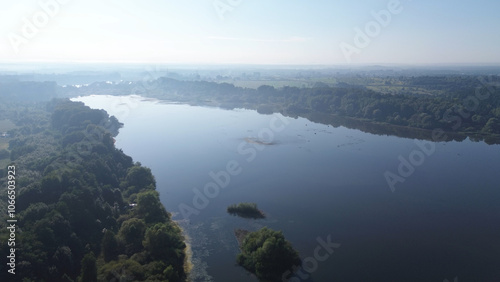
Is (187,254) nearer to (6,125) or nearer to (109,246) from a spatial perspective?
(109,246)

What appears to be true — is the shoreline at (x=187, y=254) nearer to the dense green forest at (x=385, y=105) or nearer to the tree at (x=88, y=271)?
the tree at (x=88, y=271)

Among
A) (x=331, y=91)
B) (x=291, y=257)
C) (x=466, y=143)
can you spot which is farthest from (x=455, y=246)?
(x=331, y=91)

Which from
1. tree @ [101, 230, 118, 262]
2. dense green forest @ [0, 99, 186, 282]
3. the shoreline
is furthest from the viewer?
tree @ [101, 230, 118, 262]

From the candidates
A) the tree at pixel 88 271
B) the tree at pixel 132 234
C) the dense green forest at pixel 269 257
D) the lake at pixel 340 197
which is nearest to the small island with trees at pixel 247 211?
the lake at pixel 340 197

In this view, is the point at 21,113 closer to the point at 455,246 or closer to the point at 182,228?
the point at 182,228

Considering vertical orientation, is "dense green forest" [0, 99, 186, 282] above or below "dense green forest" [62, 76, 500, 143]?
below

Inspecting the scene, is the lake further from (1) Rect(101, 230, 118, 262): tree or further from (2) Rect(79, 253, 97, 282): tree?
(2) Rect(79, 253, 97, 282): tree

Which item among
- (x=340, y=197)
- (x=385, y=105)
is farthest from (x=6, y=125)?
(x=385, y=105)

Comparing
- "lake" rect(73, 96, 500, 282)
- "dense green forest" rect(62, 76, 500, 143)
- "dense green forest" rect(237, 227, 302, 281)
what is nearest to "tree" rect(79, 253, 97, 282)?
"lake" rect(73, 96, 500, 282)
